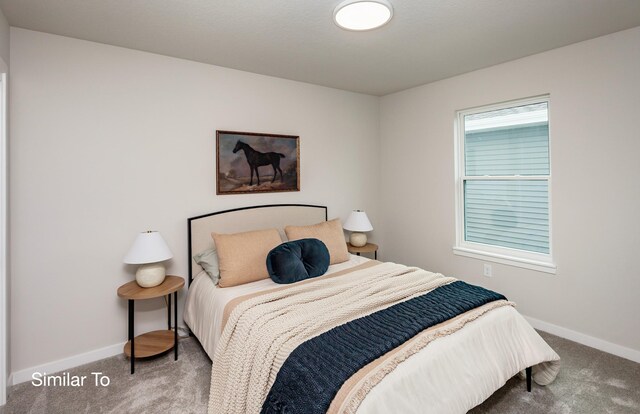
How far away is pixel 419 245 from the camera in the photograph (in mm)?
4062

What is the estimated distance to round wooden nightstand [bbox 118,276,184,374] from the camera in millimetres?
2443

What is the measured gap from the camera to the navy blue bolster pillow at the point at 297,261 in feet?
8.66

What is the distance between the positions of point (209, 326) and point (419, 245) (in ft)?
8.53

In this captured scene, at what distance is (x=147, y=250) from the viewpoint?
250 centimetres

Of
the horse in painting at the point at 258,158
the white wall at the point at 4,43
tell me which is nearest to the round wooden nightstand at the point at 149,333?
the horse in painting at the point at 258,158

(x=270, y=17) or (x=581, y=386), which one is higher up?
(x=270, y=17)

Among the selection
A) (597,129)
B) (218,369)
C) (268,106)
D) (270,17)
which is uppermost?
(270,17)

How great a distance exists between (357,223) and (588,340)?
7.39ft

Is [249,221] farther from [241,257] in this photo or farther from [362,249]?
[362,249]

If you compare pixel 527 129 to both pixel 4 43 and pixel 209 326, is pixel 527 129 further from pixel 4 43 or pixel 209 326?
pixel 4 43

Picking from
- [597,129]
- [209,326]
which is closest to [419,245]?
[597,129]

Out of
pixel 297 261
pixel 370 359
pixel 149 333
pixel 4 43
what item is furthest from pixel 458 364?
pixel 4 43

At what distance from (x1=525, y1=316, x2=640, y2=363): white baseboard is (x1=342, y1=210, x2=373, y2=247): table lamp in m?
1.75

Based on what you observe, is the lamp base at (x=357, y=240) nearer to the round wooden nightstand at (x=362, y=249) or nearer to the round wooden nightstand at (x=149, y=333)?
the round wooden nightstand at (x=362, y=249)
